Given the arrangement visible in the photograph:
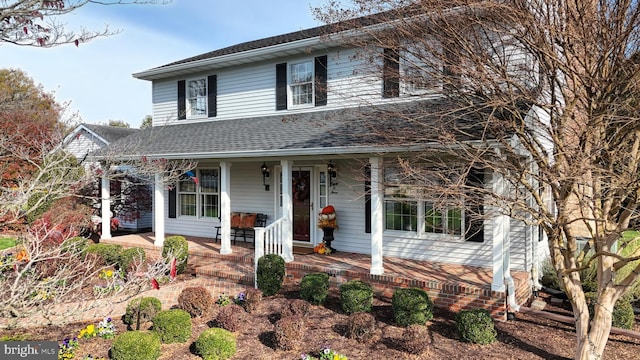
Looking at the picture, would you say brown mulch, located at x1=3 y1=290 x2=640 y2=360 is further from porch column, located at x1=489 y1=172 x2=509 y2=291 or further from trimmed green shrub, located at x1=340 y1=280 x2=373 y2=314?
porch column, located at x1=489 y1=172 x2=509 y2=291

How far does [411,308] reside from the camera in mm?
6168

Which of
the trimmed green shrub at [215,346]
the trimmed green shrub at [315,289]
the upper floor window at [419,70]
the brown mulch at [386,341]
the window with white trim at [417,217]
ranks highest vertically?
the upper floor window at [419,70]

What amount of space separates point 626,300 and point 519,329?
5.50 ft

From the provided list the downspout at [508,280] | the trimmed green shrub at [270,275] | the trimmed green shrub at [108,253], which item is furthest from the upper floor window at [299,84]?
the downspout at [508,280]

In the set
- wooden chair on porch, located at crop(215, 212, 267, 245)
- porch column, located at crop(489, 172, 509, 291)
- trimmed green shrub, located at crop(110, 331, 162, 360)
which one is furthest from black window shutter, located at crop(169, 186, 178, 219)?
porch column, located at crop(489, 172, 509, 291)

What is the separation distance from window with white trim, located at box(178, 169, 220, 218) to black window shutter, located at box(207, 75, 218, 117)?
187cm

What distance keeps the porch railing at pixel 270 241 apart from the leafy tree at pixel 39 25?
16.7 ft

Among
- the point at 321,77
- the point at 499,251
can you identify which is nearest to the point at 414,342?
the point at 499,251

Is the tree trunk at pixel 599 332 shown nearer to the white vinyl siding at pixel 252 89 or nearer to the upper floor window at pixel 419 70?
the upper floor window at pixel 419 70

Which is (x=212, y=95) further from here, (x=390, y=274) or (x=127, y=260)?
(x=390, y=274)

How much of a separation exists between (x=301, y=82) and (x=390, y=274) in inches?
229

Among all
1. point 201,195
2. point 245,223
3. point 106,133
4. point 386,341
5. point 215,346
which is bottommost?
point 386,341

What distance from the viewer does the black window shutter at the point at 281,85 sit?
11.4 metres

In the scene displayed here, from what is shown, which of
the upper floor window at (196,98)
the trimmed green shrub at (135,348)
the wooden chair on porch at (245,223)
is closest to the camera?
the trimmed green shrub at (135,348)
